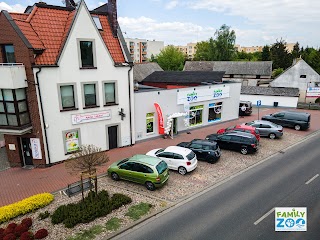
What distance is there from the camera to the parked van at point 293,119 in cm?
2597

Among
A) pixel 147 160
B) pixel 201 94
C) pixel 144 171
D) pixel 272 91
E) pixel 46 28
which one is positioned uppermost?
pixel 46 28

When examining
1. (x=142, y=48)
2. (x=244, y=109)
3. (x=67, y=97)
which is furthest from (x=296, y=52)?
(x=67, y=97)

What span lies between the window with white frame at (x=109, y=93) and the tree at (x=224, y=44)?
6104cm

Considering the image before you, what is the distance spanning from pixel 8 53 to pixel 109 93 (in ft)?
24.8

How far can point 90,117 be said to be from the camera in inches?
736

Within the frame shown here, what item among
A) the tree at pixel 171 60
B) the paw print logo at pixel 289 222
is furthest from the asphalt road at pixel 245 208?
the tree at pixel 171 60

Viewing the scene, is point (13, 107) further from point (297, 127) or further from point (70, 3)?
point (297, 127)

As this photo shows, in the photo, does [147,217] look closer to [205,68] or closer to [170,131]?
[170,131]

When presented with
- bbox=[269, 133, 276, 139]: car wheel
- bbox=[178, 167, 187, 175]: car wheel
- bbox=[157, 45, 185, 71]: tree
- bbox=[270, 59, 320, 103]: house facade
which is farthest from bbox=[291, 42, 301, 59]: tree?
bbox=[178, 167, 187, 175]: car wheel

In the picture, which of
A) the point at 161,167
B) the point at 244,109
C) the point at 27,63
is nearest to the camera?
the point at 161,167

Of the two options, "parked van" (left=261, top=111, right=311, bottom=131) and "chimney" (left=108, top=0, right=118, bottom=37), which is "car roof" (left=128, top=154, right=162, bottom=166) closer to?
"chimney" (left=108, top=0, right=118, bottom=37)

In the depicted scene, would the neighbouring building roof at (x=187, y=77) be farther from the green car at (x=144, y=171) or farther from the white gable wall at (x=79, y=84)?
the green car at (x=144, y=171)

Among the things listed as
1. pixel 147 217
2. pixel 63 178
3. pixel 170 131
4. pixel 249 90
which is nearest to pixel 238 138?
pixel 170 131

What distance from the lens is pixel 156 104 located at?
22.5m
